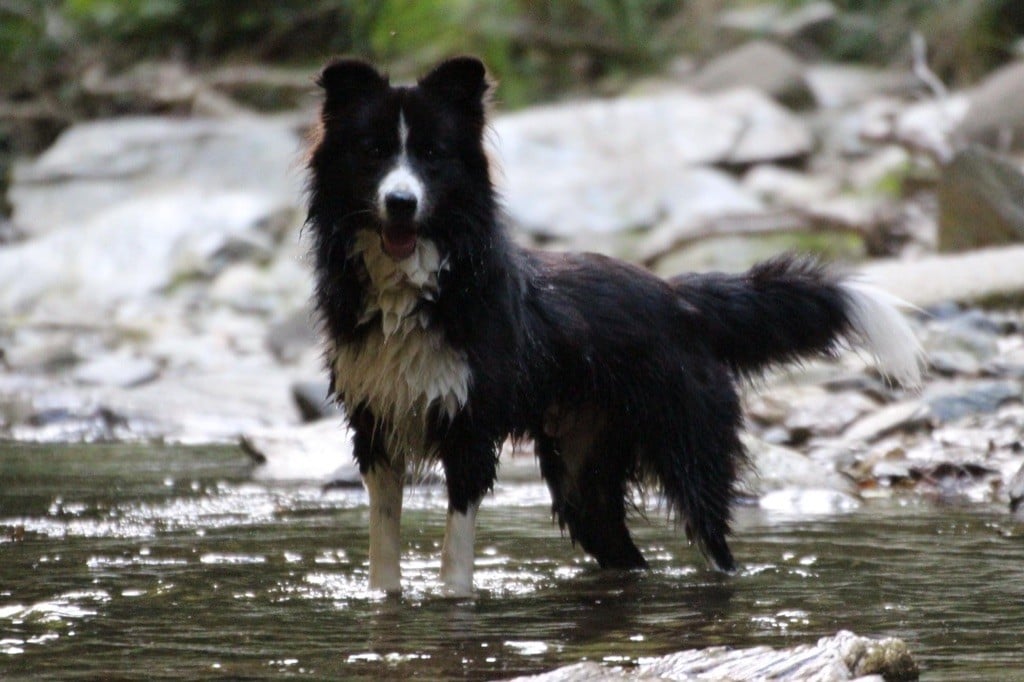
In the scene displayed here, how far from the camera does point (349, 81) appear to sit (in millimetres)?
5180

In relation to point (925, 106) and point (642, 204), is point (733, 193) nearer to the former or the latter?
point (642, 204)

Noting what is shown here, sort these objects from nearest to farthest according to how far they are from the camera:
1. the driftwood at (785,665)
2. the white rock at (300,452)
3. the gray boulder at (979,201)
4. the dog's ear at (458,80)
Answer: the driftwood at (785,665) < the dog's ear at (458,80) < the white rock at (300,452) < the gray boulder at (979,201)

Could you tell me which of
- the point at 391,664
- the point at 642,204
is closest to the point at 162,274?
the point at 642,204

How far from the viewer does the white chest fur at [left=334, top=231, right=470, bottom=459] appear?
5125 mm

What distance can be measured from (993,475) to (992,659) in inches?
135

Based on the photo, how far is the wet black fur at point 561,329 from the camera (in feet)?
16.9

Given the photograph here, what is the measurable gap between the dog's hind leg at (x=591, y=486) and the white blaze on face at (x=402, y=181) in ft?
4.22

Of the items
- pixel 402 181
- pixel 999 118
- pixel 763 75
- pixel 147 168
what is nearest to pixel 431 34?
pixel 147 168

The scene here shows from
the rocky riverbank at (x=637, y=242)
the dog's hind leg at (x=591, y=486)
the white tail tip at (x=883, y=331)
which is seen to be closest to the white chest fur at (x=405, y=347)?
the rocky riverbank at (x=637, y=242)

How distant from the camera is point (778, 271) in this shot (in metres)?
6.02

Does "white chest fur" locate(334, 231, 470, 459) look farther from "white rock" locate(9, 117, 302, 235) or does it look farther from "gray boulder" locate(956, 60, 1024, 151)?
"white rock" locate(9, 117, 302, 235)

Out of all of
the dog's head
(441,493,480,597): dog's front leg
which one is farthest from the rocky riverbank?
(441,493,480,597): dog's front leg

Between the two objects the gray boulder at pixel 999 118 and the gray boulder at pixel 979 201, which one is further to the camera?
the gray boulder at pixel 999 118

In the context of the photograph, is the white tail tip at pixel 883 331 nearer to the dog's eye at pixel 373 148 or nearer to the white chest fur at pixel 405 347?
the white chest fur at pixel 405 347
